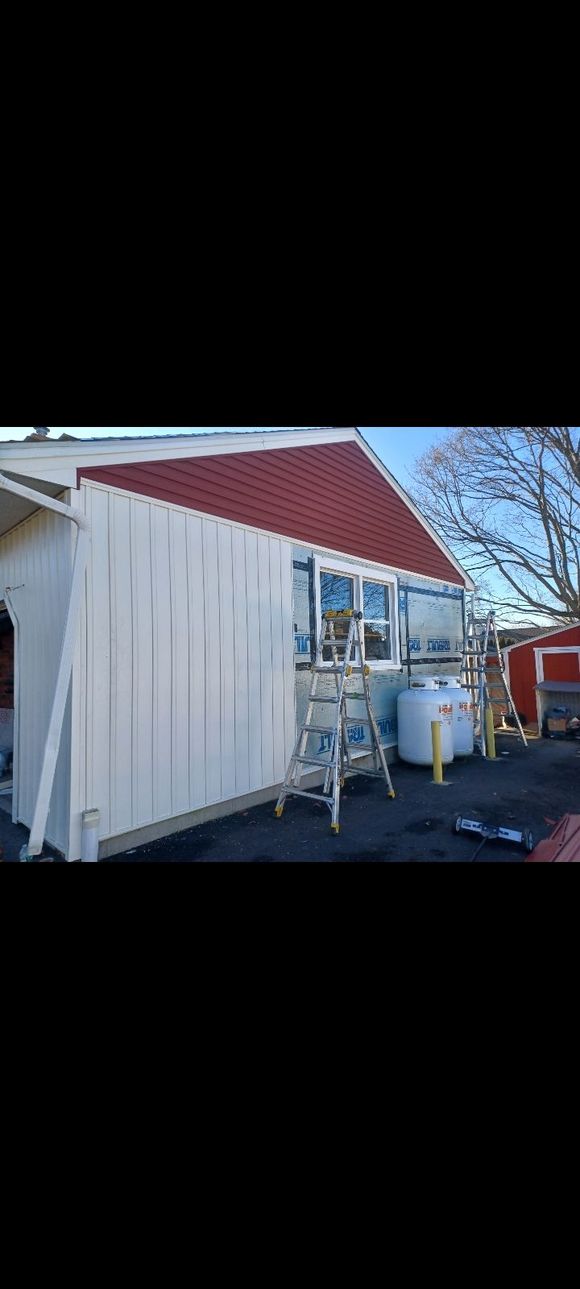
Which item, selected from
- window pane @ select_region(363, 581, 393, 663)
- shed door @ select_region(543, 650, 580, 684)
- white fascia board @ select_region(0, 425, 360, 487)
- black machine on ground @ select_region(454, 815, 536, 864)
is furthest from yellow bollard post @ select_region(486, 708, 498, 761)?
white fascia board @ select_region(0, 425, 360, 487)

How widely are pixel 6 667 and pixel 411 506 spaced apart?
5988 millimetres

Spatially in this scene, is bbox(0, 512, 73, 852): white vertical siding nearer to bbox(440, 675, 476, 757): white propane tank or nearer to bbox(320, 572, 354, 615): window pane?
bbox(320, 572, 354, 615): window pane

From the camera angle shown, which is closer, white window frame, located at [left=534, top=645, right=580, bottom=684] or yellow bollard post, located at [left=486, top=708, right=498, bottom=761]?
yellow bollard post, located at [left=486, top=708, right=498, bottom=761]

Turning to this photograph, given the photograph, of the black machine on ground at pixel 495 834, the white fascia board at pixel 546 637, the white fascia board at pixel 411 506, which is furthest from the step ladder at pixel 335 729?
the white fascia board at pixel 546 637

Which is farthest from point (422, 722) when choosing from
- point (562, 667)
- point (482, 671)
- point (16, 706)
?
point (562, 667)

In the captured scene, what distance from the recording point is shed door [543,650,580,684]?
934 cm

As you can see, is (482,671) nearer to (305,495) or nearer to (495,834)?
(305,495)

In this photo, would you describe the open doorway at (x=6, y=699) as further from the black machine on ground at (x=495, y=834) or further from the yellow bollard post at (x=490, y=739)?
the yellow bollard post at (x=490, y=739)

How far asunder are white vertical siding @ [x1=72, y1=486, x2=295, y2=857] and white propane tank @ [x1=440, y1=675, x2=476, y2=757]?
2.75 metres

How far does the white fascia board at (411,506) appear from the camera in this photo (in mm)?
6374
